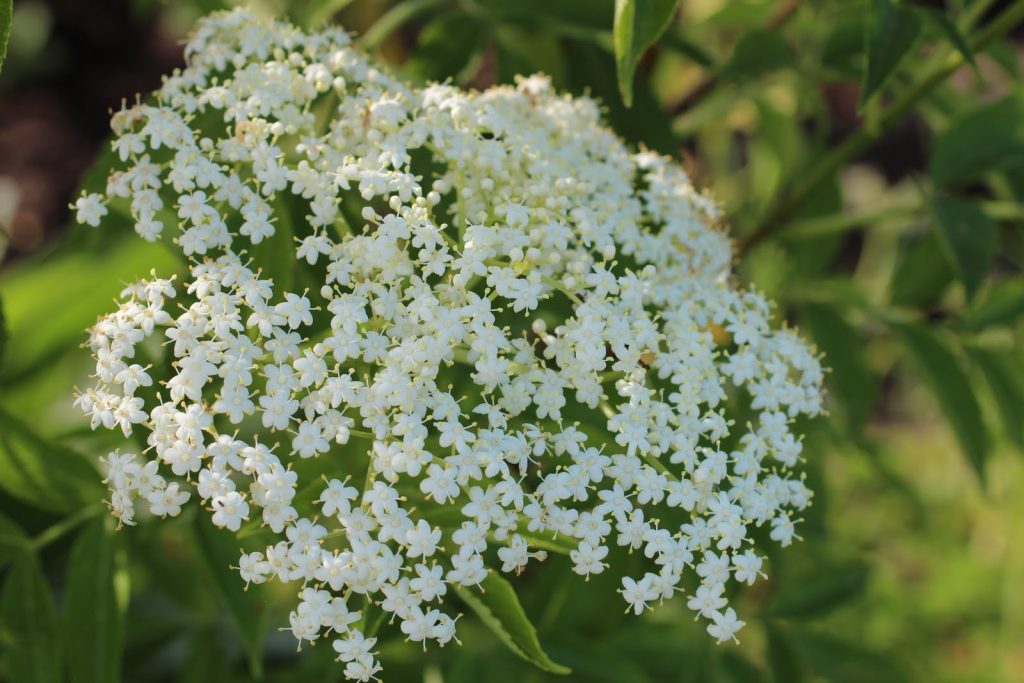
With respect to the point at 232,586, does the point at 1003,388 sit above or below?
above

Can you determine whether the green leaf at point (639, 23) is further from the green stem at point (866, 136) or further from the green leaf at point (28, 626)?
the green leaf at point (28, 626)

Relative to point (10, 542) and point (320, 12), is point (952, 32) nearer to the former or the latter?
point (320, 12)

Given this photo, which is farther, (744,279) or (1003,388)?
(744,279)

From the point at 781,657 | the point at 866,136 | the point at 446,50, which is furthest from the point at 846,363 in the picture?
the point at 446,50

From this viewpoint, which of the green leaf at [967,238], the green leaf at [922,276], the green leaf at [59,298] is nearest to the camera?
the green leaf at [967,238]

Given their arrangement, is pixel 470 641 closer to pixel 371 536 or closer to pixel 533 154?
pixel 371 536

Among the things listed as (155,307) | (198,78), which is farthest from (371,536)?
(198,78)

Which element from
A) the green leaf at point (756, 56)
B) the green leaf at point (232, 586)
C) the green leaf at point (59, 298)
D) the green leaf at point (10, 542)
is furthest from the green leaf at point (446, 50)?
the green leaf at point (10, 542)
